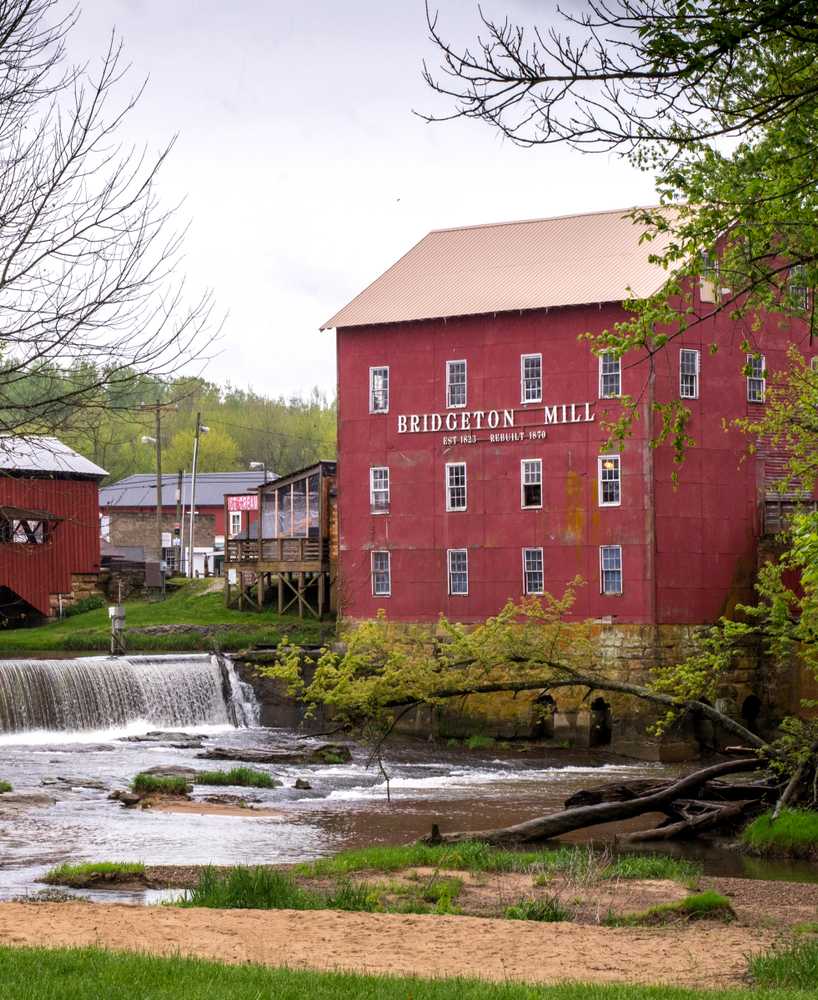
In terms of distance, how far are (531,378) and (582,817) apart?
21.1m

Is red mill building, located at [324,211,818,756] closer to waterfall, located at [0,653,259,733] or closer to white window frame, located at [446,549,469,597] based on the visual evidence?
white window frame, located at [446,549,469,597]

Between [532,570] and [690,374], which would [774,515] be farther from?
[532,570]

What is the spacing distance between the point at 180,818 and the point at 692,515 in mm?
20269

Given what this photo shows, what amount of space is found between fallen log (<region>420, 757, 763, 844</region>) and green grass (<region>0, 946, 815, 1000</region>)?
30.9 ft

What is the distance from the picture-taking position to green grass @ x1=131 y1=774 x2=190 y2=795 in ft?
77.6

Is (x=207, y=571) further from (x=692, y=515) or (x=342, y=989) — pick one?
(x=342, y=989)

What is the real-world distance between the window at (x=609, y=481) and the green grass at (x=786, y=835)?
1858cm

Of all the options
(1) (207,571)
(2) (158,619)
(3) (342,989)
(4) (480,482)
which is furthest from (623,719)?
(1) (207,571)

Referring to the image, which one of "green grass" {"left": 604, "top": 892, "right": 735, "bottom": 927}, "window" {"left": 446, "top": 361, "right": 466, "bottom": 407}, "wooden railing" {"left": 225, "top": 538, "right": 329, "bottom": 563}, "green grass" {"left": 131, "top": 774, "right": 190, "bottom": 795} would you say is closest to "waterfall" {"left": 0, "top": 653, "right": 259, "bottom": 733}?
"wooden railing" {"left": 225, "top": 538, "right": 329, "bottom": 563}

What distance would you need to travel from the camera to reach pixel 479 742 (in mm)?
35219

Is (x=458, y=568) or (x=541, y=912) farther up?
(x=458, y=568)

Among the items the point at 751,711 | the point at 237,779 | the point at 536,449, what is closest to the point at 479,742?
the point at 751,711

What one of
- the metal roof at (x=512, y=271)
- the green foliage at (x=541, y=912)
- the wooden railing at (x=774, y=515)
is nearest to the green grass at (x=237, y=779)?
the green foliage at (x=541, y=912)

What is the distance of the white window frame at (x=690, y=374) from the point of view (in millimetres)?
35906
